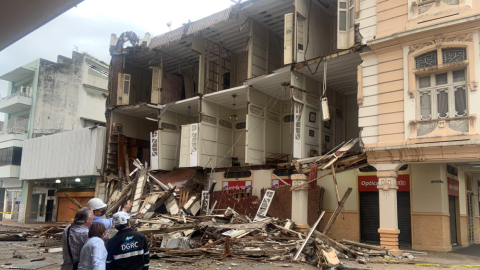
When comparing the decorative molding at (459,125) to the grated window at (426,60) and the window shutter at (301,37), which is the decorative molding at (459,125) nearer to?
the grated window at (426,60)

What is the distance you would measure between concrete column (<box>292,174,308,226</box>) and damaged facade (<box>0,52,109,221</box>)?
2265cm

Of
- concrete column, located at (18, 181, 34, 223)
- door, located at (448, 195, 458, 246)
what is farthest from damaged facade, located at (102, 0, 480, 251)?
concrete column, located at (18, 181, 34, 223)

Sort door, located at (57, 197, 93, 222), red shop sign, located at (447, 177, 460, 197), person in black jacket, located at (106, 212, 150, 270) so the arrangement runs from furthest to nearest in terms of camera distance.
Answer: door, located at (57, 197, 93, 222)
red shop sign, located at (447, 177, 460, 197)
person in black jacket, located at (106, 212, 150, 270)

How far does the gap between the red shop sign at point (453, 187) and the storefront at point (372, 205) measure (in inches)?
60.4

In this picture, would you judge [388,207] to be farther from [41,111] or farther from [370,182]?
[41,111]

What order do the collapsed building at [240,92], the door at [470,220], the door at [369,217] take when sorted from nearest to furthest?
the door at [369,217]
the collapsed building at [240,92]
the door at [470,220]

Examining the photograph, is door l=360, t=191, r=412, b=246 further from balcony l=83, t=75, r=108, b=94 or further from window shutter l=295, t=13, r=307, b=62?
balcony l=83, t=75, r=108, b=94

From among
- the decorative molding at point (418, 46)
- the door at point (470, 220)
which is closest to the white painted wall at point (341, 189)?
the door at point (470, 220)

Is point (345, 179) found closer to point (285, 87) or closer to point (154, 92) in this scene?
point (285, 87)

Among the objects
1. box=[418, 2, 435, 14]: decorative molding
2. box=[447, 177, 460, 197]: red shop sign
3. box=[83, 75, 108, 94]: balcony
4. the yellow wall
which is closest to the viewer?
box=[418, 2, 435, 14]: decorative molding

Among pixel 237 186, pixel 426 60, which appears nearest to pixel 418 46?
pixel 426 60

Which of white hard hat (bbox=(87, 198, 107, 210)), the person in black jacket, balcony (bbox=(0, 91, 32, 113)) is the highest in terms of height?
balcony (bbox=(0, 91, 32, 113))

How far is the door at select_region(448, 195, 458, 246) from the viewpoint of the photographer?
15.3 m

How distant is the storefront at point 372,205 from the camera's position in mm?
15211
